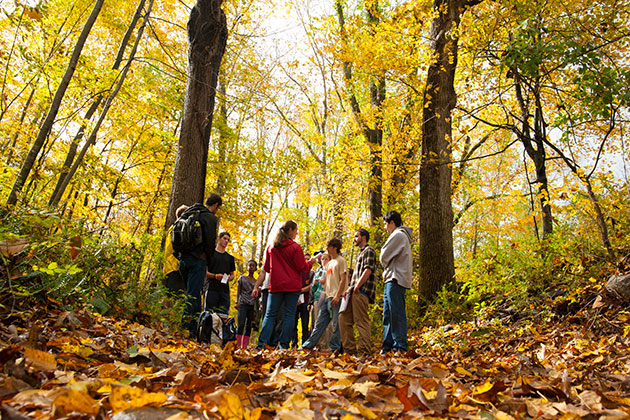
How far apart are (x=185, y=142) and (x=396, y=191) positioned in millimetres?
7851

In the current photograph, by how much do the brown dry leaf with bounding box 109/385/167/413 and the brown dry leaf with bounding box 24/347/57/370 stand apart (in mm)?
670

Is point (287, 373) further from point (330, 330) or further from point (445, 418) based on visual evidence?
point (330, 330)

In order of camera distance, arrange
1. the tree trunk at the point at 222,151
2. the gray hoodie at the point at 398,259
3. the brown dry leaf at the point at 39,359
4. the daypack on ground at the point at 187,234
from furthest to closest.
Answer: the tree trunk at the point at 222,151, the gray hoodie at the point at 398,259, the daypack on ground at the point at 187,234, the brown dry leaf at the point at 39,359

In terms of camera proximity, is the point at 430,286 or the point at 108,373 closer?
the point at 108,373

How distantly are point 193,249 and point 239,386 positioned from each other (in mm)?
3956

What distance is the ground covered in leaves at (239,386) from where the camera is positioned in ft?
4.51

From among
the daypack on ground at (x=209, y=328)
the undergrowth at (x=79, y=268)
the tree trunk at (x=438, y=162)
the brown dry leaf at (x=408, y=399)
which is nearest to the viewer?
the brown dry leaf at (x=408, y=399)

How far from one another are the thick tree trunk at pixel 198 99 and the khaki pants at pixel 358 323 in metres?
3.22

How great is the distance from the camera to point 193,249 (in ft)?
18.0

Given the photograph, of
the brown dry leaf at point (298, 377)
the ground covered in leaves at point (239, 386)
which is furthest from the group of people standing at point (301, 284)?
the brown dry leaf at point (298, 377)

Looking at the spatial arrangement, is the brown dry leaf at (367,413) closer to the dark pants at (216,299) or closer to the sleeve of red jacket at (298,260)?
the sleeve of red jacket at (298,260)

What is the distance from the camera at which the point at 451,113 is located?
8.62m

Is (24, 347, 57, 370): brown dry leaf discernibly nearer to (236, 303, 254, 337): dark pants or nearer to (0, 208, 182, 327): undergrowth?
(0, 208, 182, 327): undergrowth

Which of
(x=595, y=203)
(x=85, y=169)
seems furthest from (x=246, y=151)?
(x=595, y=203)
